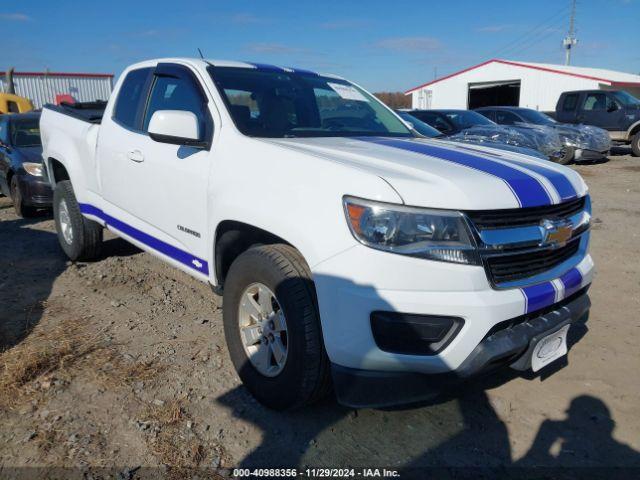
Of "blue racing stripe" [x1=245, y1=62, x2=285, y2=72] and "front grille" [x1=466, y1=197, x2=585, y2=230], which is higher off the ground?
"blue racing stripe" [x1=245, y1=62, x2=285, y2=72]

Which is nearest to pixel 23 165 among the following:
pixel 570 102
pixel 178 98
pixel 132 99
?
pixel 132 99

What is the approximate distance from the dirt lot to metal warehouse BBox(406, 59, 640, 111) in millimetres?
30113

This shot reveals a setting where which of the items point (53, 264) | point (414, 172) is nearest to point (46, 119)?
point (53, 264)

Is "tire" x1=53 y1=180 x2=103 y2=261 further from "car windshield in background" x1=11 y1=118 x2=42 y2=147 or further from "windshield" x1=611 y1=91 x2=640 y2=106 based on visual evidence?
"windshield" x1=611 y1=91 x2=640 y2=106

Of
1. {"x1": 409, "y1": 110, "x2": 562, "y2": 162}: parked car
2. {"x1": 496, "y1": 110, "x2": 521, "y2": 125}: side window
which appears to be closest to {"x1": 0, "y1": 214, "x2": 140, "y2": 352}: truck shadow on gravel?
{"x1": 409, "y1": 110, "x2": 562, "y2": 162}: parked car

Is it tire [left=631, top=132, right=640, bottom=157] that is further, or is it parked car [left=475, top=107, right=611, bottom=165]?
tire [left=631, top=132, right=640, bottom=157]

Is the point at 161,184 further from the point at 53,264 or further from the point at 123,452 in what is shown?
the point at 53,264

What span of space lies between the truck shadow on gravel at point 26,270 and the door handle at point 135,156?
1.42 m

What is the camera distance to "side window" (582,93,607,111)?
48.5 feet

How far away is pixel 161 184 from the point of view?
10.7 feet

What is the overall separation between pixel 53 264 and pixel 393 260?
4391 millimetres

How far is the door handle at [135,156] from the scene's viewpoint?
3473mm

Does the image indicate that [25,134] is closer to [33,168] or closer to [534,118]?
[33,168]

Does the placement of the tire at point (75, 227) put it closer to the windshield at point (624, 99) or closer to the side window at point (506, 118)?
the side window at point (506, 118)
